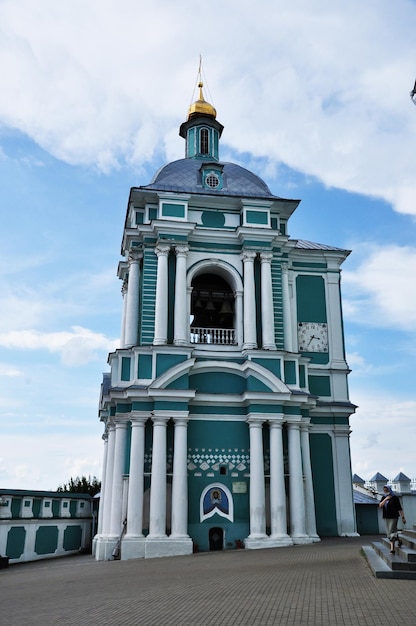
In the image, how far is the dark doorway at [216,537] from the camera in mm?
19250

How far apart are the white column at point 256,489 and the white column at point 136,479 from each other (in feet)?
11.0

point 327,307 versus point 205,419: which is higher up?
point 327,307

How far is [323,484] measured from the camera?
22.6 metres

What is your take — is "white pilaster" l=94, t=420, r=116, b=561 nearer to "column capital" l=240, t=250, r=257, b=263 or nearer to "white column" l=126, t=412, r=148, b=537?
"white column" l=126, t=412, r=148, b=537

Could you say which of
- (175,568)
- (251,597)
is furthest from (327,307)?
(251,597)

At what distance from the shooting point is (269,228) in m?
22.5

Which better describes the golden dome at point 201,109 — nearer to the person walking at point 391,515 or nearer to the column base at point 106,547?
the column base at point 106,547

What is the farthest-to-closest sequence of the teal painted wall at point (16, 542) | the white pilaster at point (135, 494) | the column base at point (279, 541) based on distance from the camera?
1. the teal painted wall at point (16, 542)
2. the column base at point (279, 541)
3. the white pilaster at point (135, 494)

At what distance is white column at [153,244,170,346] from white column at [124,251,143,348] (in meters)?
1.44

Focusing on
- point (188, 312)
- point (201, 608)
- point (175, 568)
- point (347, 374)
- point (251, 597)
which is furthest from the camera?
point (347, 374)

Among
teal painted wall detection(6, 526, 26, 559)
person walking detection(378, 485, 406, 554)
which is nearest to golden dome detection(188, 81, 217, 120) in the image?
teal painted wall detection(6, 526, 26, 559)

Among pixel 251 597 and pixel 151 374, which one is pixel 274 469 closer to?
pixel 151 374

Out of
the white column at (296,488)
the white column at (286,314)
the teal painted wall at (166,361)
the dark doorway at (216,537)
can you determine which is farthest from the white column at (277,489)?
the teal painted wall at (166,361)

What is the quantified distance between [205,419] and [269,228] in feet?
23.7
